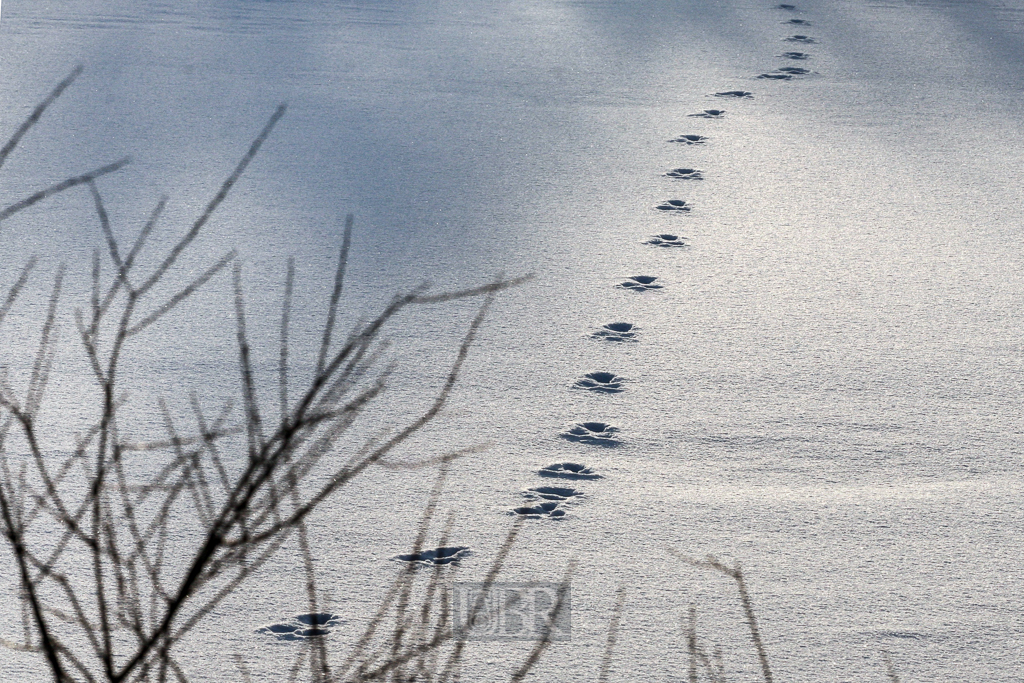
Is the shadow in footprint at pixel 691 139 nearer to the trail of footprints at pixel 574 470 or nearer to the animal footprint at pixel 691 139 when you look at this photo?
the animal footprint at pixel 691 139

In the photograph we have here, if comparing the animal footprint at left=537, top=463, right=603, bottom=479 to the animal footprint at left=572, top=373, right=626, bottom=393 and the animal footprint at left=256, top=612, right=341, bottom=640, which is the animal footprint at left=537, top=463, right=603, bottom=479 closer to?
the animal footprint at left=572, top=373, right=626, bottom=393

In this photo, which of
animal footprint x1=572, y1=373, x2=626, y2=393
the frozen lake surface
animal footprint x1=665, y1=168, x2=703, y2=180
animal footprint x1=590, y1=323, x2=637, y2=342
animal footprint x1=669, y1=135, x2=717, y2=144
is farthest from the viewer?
animal footprint x1=669, y1=135, x2=717, y2=144

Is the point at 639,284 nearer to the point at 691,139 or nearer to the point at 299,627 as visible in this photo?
the point at 691,139

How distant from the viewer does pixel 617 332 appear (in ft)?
9.00

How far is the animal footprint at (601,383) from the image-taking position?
2.50 meters

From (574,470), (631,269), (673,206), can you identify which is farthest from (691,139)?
(574,470)

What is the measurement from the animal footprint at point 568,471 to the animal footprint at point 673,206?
1330mm

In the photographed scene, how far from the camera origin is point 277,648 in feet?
5.62

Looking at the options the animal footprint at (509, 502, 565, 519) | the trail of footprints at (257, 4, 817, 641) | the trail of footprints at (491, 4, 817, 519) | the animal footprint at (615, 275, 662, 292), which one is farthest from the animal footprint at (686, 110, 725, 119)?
the animal footprint at (509, 502, 565, 519)

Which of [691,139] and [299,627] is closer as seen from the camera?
[299,627]

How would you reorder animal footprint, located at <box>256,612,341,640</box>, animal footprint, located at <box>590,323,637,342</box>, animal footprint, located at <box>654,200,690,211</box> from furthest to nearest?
animal footprint, located at <box>654,200,690,211</box>, animal footprint, located at <box>590,323,637,342</box>, animal footprint, located at <box>256,612,341,640</box>

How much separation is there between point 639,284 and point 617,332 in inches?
10.0

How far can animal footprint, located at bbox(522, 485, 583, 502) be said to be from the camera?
2.13 meters

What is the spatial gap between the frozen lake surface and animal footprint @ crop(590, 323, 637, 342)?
3 centimetres
